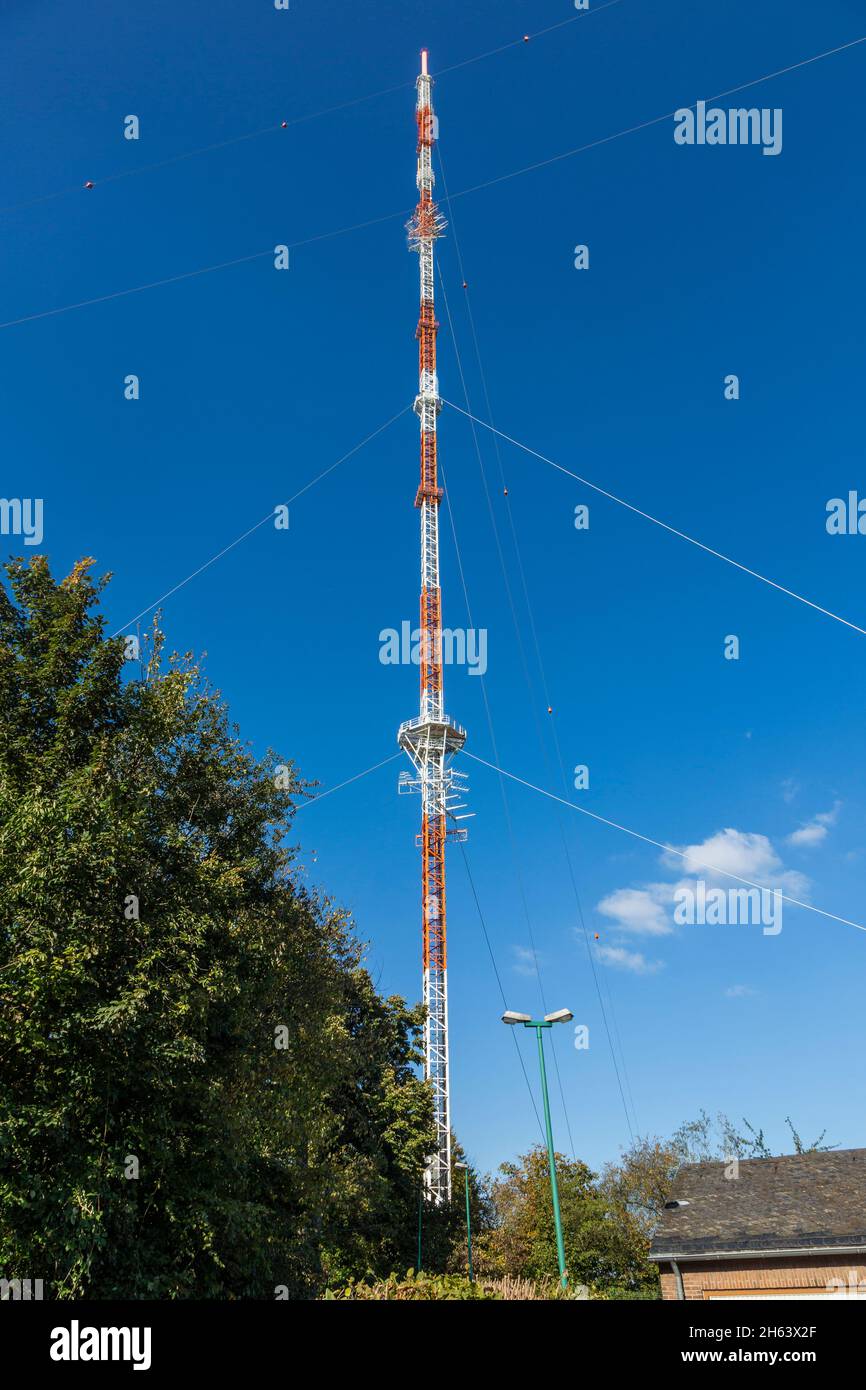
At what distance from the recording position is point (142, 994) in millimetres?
16625

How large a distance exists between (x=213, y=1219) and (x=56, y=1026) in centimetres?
581

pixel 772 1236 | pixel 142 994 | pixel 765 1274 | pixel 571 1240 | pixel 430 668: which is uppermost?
pixel 430 668

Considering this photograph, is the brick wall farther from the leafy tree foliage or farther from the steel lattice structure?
the steel lattice structure

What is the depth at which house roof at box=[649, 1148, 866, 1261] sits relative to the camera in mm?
24688

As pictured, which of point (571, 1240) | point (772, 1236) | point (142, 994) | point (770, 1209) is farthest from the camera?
point (571, 1240)

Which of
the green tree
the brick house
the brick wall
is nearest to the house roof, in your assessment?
the brick house

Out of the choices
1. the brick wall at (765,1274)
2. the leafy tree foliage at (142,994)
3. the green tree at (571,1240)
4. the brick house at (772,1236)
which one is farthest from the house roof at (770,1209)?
the green tree at (571,1240)

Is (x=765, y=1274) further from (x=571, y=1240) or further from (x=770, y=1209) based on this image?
(x=571, y=1240)

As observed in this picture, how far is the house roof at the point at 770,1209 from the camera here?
972 inches

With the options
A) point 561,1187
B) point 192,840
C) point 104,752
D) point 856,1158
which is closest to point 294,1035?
point 192,840

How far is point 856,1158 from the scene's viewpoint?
29734mm

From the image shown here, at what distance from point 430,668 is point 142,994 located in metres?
40.8

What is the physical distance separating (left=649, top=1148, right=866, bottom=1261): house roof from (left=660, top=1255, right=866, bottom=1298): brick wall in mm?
487

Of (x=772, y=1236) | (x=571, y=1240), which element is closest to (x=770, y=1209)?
(x=772, y=1236)
